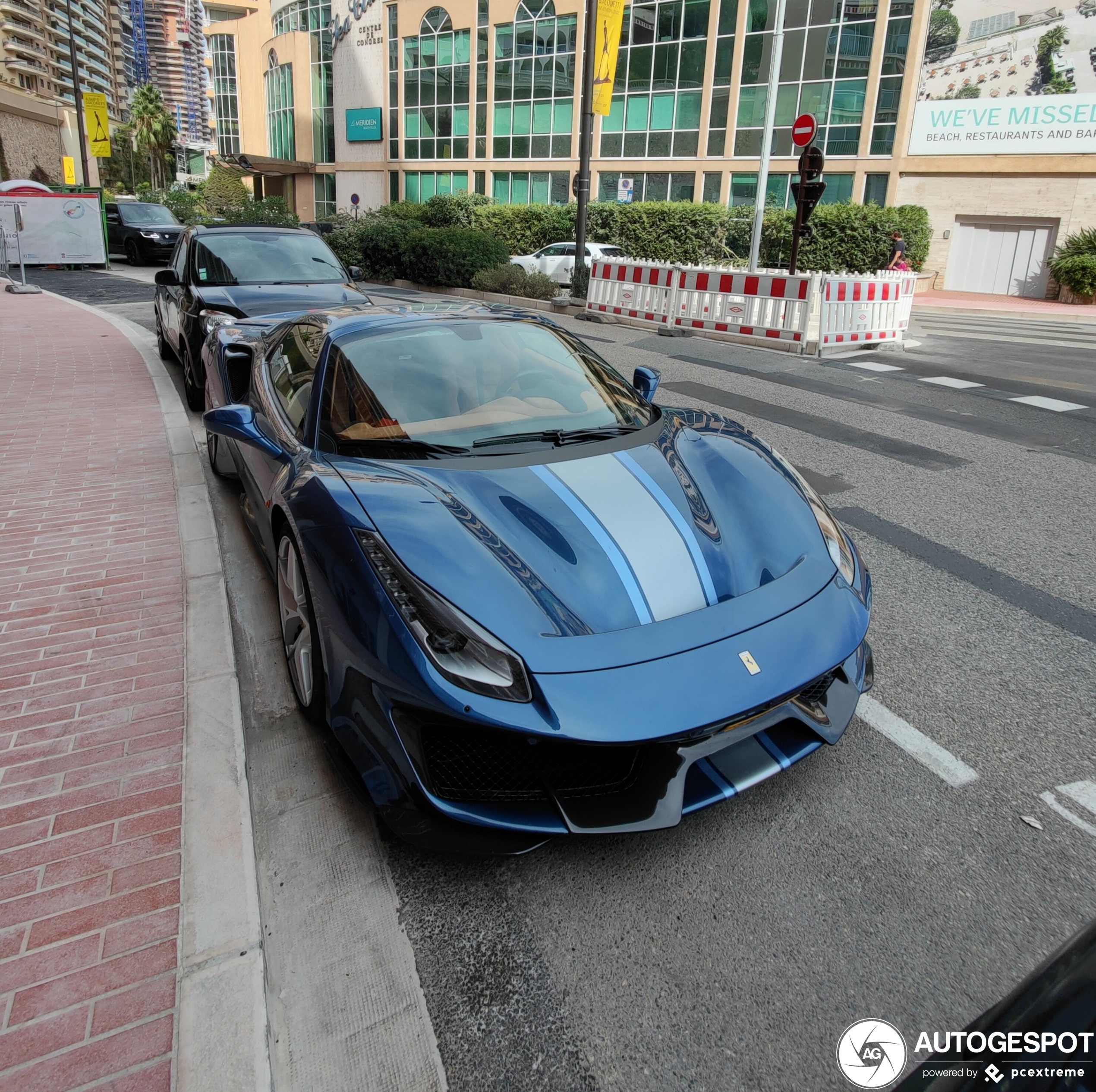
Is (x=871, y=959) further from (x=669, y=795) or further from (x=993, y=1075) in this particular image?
(x=993, y=1075)

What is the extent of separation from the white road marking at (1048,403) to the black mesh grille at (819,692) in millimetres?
7531

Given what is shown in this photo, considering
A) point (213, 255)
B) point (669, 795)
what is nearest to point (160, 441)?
point (213, 255)

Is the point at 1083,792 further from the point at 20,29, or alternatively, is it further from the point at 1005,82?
the point at 20,29

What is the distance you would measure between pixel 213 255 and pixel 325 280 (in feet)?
3.37

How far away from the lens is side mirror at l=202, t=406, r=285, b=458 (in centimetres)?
364

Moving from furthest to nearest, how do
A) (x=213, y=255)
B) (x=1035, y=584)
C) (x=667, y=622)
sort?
(x=213, y=255) < (x=1035, y=584) < (x=667, y=622)

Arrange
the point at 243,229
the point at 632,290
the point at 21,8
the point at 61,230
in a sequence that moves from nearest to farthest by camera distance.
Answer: the point at 243,229 → the point at 632,290 → the point at 61,230 → the point at 21,8

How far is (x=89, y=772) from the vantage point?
2756 mm

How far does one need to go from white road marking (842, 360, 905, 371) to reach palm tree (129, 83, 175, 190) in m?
105

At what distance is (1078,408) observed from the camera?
877 cm

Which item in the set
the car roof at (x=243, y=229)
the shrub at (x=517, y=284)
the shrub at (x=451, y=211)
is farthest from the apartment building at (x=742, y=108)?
the car roof at (x=243, y=229)

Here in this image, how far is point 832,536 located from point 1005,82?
29893mm

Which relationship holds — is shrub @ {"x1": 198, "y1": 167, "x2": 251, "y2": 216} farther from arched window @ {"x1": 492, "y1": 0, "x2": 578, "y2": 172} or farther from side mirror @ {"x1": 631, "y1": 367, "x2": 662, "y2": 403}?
side mirror @ {"x1": 631, "y1": 367, "x2": 662, "y2": 403}

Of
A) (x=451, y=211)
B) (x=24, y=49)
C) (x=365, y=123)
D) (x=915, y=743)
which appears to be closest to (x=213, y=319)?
(x=915, y=743)
